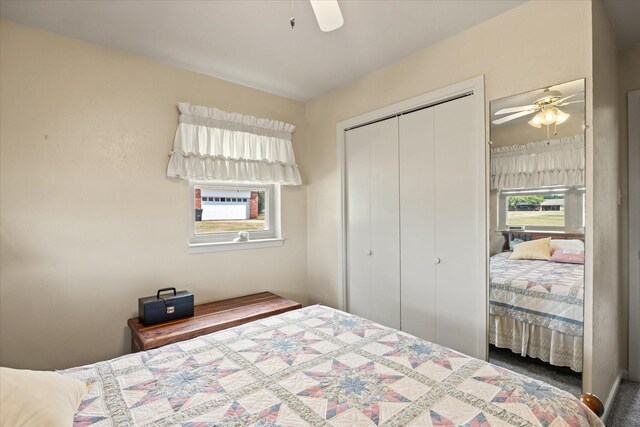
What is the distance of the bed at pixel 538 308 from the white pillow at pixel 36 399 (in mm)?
2138

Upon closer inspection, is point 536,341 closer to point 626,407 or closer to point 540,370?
point 540,370

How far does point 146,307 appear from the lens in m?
2.12

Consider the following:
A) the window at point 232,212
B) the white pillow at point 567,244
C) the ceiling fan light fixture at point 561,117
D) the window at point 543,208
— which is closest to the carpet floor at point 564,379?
the white pillow at point 567,244

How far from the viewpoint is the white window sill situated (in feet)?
8.61

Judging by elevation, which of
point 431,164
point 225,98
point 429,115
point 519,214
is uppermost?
point 225,98

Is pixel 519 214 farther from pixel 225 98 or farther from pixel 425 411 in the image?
pixel 225 98

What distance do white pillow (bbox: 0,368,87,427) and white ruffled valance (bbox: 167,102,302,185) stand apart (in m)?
1.65

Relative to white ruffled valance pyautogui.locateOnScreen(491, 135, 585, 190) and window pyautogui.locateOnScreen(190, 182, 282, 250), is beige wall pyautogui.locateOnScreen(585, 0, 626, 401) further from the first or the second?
window pyautogui.locateOnScreen(190, 182, 282, 250)

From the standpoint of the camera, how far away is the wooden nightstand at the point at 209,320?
200 cm

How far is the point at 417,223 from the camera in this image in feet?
7.99

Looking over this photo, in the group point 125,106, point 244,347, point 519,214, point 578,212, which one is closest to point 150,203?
point 125,106

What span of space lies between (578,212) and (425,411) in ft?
4.47

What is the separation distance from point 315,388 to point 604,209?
1.92 meters

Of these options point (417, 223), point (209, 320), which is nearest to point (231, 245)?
point (209, 320)
